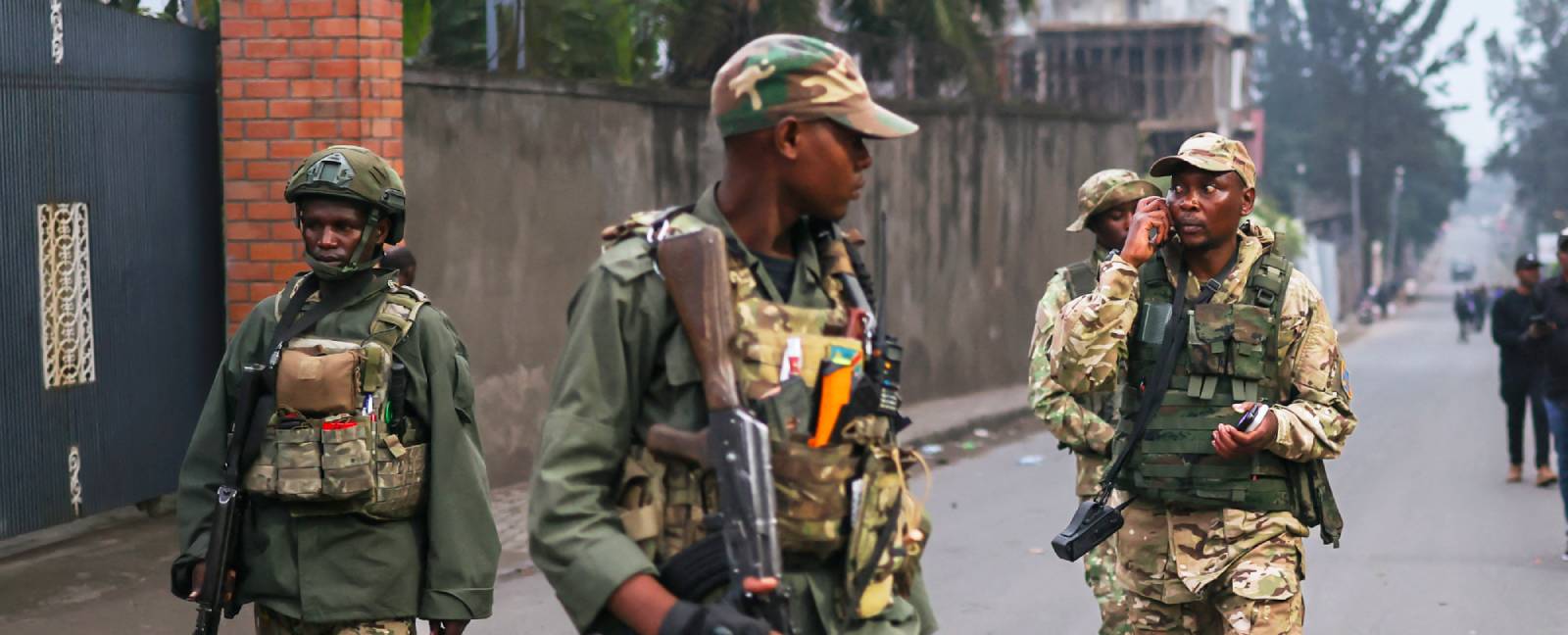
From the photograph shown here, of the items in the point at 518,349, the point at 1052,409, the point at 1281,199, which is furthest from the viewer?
the point at 1281,199

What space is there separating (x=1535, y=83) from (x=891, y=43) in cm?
9532

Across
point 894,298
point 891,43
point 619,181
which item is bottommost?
point 894,298

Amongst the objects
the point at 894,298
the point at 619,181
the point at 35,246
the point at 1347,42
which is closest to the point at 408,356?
the point at 35,246

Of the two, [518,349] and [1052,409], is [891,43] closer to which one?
[518,349]

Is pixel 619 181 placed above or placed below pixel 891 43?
below

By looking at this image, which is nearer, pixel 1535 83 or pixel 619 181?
pixel 619 181

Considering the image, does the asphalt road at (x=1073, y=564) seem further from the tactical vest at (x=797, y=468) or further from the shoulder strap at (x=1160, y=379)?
the tactical vest at (x=797, y=468)

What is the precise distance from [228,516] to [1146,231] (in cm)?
230

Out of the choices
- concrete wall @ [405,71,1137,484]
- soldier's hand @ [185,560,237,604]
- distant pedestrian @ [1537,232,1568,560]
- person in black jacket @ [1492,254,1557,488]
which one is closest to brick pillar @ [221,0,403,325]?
concrete wall @ [405,71,1137,484]

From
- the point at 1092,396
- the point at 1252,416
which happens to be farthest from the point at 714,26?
the point at 1252,416

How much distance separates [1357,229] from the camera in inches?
2879

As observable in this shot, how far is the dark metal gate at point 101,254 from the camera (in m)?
7.43

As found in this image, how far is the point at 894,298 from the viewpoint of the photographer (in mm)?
17531

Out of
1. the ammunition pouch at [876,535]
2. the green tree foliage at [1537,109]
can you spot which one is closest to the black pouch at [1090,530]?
the ammunition pouch at [876,535]
